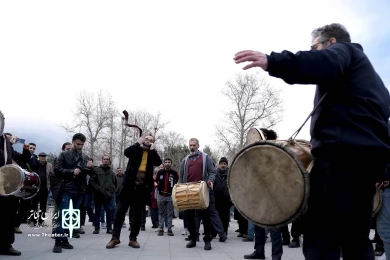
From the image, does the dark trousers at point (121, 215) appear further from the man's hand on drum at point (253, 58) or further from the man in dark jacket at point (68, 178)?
the man's hand on drum at point (253, 58)

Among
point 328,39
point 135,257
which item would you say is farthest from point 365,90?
point 135,257

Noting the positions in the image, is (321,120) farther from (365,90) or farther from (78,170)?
(78,170)

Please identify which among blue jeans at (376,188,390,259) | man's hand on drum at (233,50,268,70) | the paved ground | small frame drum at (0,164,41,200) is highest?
man's hand on drum at (233,50,268,70)

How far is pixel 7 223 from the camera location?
575 centimetres

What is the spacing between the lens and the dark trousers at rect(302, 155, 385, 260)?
2074 millimetres

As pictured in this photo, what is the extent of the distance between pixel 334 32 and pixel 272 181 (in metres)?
1.14

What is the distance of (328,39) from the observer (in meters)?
2.47

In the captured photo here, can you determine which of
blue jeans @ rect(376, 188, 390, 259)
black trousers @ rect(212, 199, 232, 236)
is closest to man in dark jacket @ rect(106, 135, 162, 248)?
black trousers @ rect(212, 199, 232, 236)

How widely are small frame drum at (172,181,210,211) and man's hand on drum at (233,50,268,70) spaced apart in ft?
16.3

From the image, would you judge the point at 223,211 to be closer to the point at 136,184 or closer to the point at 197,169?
the point at 197,169

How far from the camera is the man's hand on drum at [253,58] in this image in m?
2.12

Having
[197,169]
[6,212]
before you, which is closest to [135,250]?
[197,169]

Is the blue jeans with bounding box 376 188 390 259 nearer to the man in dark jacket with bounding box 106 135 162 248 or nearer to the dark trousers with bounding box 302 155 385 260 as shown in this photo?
the dark trousers with bounding box 302 155 385 260

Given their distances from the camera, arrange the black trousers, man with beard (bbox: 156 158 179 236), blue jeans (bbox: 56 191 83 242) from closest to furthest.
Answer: blue jeans (bbox: 56 191 83 242) → the black trousers → man with beard (bbox: 156 158 179 236)
